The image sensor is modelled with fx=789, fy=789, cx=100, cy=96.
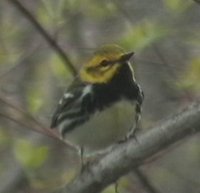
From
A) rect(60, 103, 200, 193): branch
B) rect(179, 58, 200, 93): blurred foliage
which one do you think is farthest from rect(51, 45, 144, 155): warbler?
rect(60, 103, 200, 193): branch

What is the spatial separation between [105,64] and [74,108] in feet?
0.76

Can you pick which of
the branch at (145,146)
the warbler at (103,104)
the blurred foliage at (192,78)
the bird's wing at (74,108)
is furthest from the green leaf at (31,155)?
Answer: the branch at (145,146)

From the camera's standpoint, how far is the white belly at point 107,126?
10.0 ft

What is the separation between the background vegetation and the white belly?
375mm

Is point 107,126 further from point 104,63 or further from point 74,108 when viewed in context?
point 104,63

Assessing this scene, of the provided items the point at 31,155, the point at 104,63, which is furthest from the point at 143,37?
the point at 31,155

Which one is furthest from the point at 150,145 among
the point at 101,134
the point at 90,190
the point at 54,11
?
the point at 54,11

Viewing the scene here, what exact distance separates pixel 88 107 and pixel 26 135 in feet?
5.47

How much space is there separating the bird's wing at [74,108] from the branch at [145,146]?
0.70m

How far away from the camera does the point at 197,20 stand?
484 centimetres

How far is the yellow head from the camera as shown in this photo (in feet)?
10.4

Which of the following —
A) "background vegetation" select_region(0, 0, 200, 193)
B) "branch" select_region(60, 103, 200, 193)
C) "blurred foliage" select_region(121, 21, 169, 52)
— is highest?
"branch" select_region(60, 103, 200, 193)

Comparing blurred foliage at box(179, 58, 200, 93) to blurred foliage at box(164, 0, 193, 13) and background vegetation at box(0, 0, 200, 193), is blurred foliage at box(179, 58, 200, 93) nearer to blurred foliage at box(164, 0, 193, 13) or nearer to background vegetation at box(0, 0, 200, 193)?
background vegetation at box(0, 0, 200, 193)

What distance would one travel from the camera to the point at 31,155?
12.6ft
